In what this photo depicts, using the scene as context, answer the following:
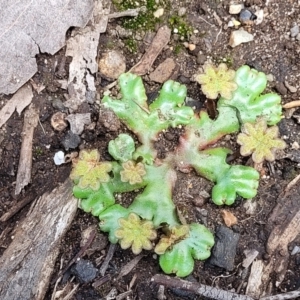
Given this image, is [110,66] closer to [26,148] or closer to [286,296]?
[26,148]

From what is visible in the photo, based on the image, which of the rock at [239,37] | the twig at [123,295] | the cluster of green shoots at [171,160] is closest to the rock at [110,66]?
the cluster of green shoots at [171,160]

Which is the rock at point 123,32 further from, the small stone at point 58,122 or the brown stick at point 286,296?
the brown stick at point 286,296

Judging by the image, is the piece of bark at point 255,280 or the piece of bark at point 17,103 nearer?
the piece of bark at point 255,280

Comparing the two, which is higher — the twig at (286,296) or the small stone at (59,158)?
the small stone at (59,158)

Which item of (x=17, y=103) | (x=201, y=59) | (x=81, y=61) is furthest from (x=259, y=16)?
(x=17, y=103)

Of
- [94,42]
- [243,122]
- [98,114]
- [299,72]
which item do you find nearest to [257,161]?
[243,122]

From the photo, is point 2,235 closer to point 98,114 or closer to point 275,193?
point 98,114

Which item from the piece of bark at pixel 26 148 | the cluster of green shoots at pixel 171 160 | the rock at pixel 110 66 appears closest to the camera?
the cluster of green shoots at pixel 171 160

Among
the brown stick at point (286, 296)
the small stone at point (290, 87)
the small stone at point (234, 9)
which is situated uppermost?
the small stone at point (234, 9)

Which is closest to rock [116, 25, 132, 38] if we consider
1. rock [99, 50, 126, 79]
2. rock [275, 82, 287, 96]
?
rock [99, 50, 126, 79]
